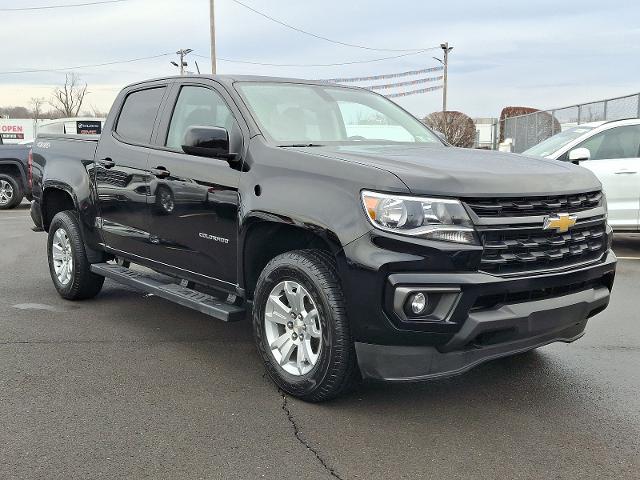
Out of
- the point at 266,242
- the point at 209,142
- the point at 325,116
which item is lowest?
the point at 266,242

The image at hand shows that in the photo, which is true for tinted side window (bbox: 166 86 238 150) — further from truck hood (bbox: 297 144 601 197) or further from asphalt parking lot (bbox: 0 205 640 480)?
asphalt parking lot (bbox: 0 205 640 480)

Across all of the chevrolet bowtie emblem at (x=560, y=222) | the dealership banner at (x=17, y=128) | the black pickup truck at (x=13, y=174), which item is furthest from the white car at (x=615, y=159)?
the dealership banner at (x=17, y=128)

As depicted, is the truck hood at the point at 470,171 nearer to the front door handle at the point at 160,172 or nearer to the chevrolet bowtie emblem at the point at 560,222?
the chevrolet bowtie emblem at the point at 560,222

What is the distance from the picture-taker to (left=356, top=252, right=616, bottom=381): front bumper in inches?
126

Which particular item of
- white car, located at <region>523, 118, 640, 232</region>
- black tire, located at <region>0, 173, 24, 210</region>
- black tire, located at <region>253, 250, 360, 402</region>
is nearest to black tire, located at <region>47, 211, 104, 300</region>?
black tire, located at <region>253, 250, 360, 402</region>

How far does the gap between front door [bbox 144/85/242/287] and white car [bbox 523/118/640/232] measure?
535cm

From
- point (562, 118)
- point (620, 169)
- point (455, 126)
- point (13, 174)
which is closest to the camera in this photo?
point (620, 169)

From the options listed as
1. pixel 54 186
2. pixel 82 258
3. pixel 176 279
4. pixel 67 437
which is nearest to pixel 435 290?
pixel 67 437

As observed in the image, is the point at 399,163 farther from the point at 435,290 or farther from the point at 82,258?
the point at 82,258

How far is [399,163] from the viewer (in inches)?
138

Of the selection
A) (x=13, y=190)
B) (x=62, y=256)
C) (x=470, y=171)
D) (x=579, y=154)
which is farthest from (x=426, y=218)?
(x=13, y=190)

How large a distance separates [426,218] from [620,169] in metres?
6.34

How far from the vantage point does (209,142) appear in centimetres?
407

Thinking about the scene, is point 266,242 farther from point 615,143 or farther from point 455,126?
point 455,126
